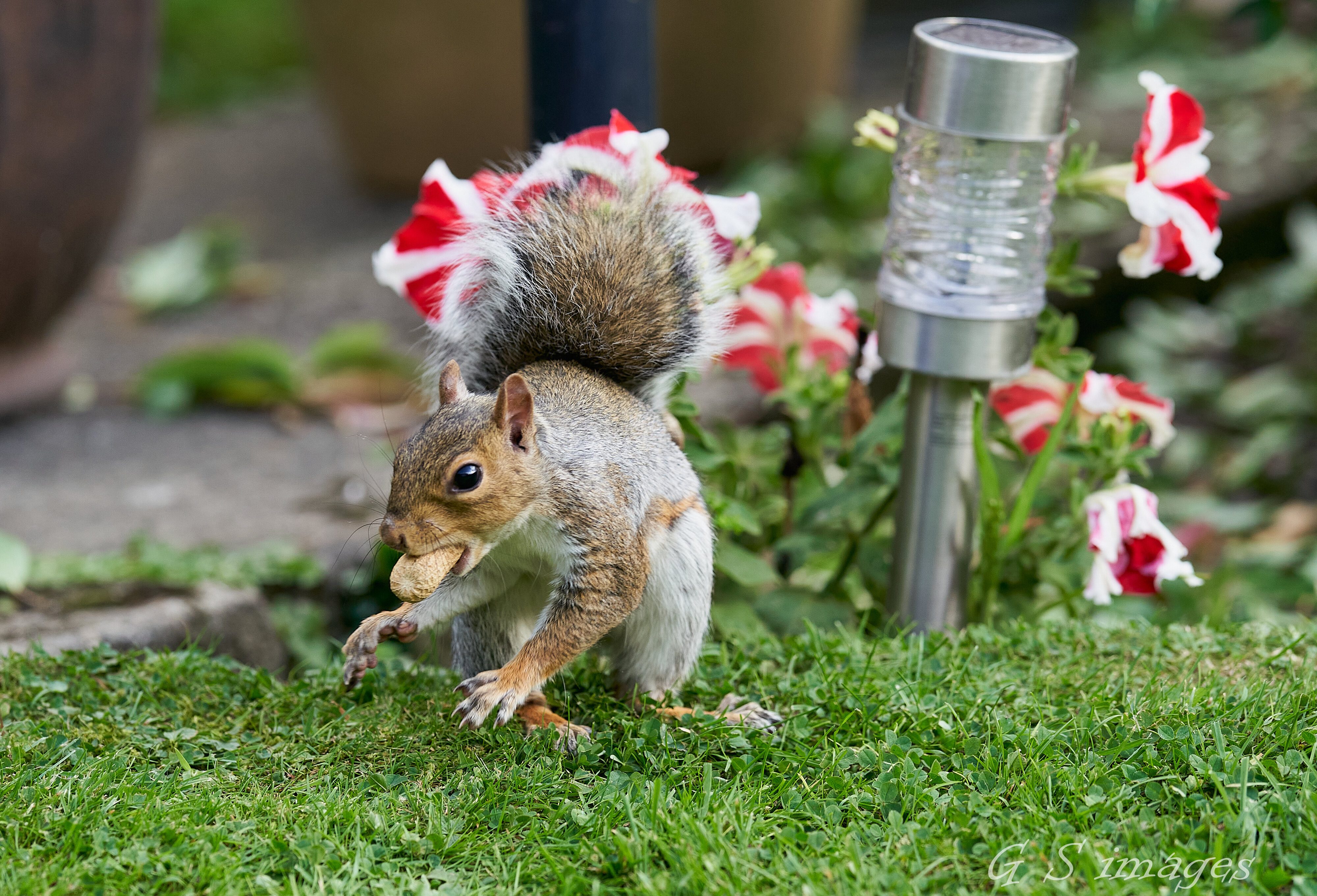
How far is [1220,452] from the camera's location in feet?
14.9

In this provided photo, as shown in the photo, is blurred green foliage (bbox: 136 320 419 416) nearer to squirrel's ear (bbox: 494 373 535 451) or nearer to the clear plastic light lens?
the clear plastic light lens

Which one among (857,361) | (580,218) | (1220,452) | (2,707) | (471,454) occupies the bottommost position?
(1220,452)

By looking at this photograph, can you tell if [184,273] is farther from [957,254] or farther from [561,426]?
[561,426]

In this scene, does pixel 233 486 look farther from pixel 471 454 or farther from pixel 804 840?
pixel 804 840

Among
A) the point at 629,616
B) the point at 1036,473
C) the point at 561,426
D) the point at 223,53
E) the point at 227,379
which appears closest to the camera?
the point at 561,426

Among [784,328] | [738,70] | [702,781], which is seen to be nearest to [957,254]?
[784,328]

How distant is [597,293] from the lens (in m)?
2.12

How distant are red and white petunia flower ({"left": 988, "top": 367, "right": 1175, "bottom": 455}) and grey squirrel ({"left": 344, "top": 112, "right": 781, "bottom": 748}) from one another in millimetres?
655

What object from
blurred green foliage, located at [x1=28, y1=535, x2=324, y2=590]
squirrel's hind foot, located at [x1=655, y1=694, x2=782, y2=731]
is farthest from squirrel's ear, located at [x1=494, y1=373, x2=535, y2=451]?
blurred green foliage, located at [x1=28, y1=535, x2=324, y2=590]

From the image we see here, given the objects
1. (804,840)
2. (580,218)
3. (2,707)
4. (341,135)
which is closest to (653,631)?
(804,840)

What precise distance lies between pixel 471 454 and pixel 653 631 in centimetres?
48

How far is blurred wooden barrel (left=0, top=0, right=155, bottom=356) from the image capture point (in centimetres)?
364

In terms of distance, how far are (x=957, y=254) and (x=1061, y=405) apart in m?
0.40

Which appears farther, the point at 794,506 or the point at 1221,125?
the point at 1221,125
